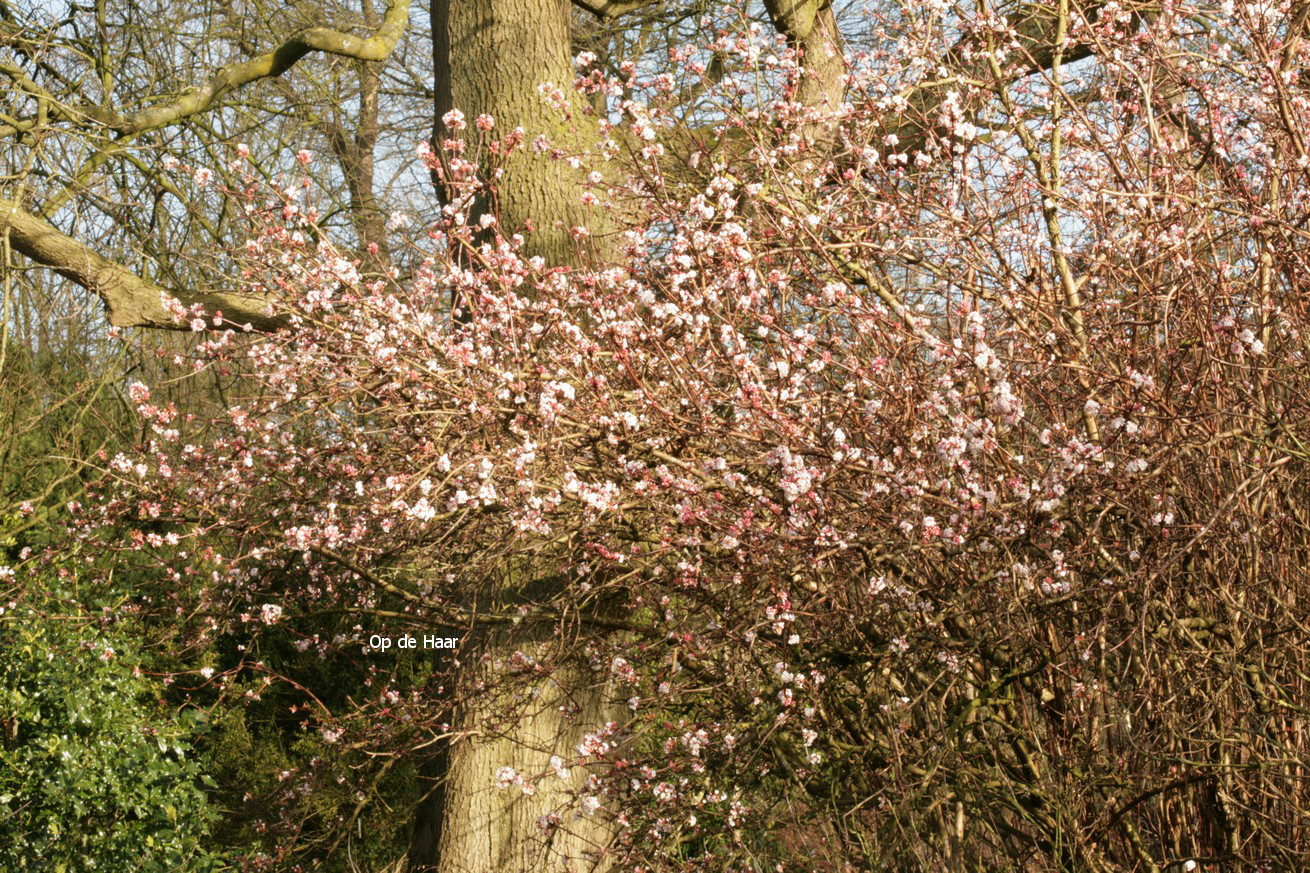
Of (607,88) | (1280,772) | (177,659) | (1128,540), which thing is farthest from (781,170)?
(177,659)

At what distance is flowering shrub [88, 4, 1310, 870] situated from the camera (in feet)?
11.0

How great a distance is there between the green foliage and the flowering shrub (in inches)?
46.1

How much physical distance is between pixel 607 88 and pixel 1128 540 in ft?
8.15

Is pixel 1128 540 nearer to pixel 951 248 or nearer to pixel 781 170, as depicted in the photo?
pixel 951 248

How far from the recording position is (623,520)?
421 cm

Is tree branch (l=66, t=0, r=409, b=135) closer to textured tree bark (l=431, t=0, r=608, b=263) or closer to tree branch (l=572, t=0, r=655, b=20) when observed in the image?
textured tree bark (l=431, t=0, r=608, b=263)

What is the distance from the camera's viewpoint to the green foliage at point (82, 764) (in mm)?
5160

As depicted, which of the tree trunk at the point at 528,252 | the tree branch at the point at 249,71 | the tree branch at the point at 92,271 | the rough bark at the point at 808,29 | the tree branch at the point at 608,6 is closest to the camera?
the tree trunk at the point at 528,252

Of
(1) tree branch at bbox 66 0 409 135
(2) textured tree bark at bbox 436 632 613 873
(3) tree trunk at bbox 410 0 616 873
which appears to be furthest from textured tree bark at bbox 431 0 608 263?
(2) textured tree bark at bbox 436 632 613 873

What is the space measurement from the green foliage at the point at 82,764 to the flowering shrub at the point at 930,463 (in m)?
1.17

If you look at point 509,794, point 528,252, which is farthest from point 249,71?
point 509,794

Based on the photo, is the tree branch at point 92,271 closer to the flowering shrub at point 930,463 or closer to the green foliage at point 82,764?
the green foliage at point 82,764

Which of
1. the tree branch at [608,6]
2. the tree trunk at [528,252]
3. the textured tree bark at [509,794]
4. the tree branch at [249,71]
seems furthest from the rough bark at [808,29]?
the textured tree bark at [509,794]

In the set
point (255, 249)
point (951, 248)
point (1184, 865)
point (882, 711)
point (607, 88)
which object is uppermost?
point (607, 88)
